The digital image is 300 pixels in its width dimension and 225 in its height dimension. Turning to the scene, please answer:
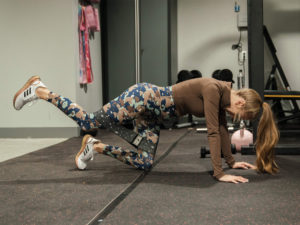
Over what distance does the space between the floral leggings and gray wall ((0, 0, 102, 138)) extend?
1.97m

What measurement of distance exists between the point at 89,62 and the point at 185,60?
193 cm

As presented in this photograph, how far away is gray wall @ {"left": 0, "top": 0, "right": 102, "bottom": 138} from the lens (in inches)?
163

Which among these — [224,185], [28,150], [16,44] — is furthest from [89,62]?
[224,185]

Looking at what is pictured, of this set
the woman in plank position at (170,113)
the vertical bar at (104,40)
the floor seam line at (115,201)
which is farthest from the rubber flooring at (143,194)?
the vertical bar at (104,40)

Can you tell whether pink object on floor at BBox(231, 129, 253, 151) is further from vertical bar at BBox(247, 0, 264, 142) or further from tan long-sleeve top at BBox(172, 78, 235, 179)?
tan long-sleeve top at BBox(172, 78, 235, 179)

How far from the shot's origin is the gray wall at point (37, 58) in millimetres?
4145

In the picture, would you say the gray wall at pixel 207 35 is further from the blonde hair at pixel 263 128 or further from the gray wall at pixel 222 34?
the blonde hair at pixel 263 128

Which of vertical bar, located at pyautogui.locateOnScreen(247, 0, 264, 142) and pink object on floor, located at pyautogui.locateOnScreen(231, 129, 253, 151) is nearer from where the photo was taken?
vertical bar, located at pyautogui.locateOnScreen(247, 0, 264, 142)

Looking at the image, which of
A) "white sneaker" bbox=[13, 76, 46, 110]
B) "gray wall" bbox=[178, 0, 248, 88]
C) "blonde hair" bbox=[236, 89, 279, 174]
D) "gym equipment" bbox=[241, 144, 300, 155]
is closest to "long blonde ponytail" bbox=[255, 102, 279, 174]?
"blonde hair" bbox=[236, 89, 279, 174]

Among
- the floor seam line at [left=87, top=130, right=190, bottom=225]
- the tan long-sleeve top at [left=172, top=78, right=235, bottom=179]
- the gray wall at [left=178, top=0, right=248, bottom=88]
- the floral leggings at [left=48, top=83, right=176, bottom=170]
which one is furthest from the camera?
the gray wall at [left=178, top=0, right=248, bottom=88]

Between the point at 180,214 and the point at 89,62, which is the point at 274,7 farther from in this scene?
the point at 180,214

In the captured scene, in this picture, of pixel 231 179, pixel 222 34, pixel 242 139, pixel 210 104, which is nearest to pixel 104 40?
pixel 222 34

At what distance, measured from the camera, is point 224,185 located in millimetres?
2006

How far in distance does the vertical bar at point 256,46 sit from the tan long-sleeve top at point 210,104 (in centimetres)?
77
